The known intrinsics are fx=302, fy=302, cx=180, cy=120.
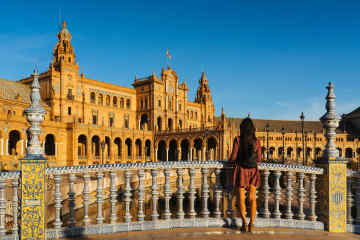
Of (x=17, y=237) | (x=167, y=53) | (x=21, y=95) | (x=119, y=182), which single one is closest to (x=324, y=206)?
(x=17, y=237)

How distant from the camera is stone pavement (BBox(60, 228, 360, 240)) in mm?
5492

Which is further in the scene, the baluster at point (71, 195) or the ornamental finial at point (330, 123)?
the ornamental finial at point (330, 123)

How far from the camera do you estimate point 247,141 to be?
5570 millimetres

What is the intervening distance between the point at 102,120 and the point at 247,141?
48823 mm

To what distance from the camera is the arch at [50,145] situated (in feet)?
131

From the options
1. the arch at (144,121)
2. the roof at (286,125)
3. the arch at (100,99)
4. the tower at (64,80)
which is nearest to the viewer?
the tower at (64,80)

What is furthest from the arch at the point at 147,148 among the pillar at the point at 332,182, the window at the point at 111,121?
the pillar at the point at 332,182

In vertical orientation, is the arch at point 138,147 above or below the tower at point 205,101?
below

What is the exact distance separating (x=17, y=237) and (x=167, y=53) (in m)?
59.4

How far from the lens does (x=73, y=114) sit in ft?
152

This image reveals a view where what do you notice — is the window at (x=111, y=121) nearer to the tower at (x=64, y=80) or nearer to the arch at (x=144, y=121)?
the arch at (x=144, y=121)

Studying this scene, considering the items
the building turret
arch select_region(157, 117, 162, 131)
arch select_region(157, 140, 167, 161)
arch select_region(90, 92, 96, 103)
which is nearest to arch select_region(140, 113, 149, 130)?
arch select_region(157, 117, 162, 131)

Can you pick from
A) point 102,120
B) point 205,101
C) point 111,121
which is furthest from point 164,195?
point 205,101

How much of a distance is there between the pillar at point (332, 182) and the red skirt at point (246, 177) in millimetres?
1721
